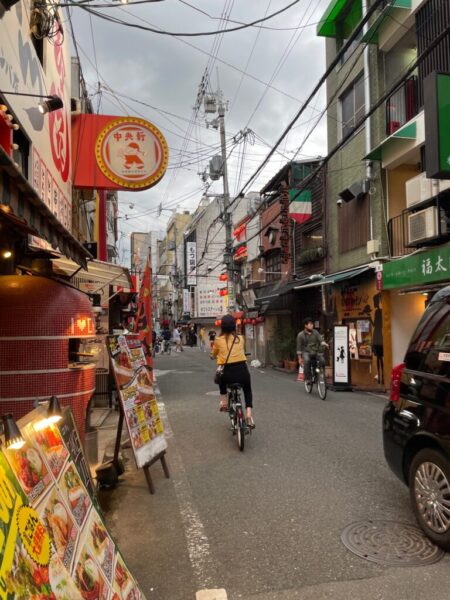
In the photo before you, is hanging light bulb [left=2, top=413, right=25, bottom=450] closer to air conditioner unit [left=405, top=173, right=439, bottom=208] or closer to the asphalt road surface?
the asphalt road surface

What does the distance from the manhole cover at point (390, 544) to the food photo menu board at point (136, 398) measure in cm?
223

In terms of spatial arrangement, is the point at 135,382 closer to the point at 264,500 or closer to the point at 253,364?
the point at 264,500

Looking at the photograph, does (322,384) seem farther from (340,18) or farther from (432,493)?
(340,18)

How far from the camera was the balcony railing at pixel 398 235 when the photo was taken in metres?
13.4

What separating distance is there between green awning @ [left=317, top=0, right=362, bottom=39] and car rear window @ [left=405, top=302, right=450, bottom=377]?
14.8 m

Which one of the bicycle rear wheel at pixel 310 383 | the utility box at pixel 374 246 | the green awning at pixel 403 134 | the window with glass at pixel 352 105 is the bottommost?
the bicycle rear wheel at pixel 310 383

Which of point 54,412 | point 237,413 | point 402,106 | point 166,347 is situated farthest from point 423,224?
point 166,347

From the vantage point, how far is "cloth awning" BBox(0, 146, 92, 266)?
2.60 metres

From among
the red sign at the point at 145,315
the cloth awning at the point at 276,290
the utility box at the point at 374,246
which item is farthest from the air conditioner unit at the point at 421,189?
the red sign at the point at 145,315

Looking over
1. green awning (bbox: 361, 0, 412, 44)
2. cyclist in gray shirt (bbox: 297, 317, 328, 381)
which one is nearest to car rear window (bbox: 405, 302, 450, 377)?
cyclist in gray shirt (bbox: 297, 317, 328, 381)

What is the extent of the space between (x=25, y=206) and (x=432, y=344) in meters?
3.48

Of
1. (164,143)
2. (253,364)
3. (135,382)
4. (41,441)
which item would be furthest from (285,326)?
(41,441)

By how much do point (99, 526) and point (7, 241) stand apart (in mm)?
3954

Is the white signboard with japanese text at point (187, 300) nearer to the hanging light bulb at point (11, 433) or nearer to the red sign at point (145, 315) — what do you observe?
the red sign at point (145, 315)
